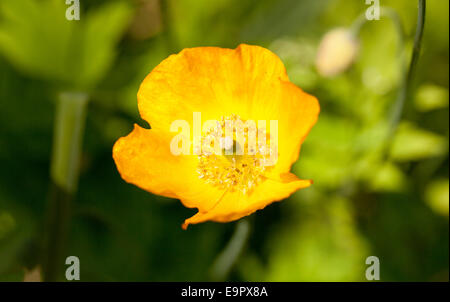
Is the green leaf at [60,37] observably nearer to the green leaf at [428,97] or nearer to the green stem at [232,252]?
the green stem at [232,252]

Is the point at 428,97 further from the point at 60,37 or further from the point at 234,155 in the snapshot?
the point at 60,37

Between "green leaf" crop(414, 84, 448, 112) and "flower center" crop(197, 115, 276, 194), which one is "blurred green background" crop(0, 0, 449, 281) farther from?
"flower center" crop(197, 115, 276, 194)

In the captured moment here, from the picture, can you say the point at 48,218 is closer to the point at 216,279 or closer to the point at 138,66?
the point at 216,279

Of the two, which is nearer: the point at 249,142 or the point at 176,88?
the point at 176,88

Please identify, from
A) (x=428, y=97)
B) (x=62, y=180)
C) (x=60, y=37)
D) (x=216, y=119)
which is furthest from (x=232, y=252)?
(x=60, y=37)

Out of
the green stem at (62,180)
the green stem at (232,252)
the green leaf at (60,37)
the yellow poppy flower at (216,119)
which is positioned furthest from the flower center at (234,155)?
the green leaf at (60,37)

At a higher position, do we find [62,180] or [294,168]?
[294,168]
